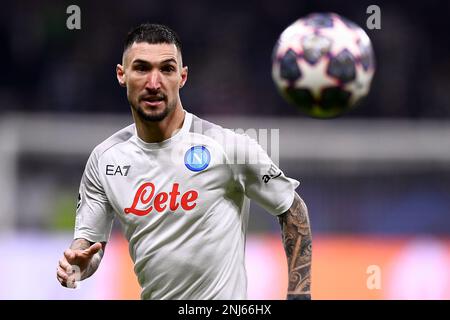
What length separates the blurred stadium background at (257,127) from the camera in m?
10.2

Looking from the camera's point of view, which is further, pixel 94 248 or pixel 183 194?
pixel 183 194

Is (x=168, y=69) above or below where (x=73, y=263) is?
above

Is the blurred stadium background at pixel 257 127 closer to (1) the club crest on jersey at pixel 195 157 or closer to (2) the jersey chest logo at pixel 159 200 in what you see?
(2) the jersey chest logo at pixel 159 200

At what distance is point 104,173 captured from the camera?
18.6ft

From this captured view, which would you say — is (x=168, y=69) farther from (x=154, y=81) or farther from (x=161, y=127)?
(x=161, y=127)

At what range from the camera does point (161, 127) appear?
5.55m

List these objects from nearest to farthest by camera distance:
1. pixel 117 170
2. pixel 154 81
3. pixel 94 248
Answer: pixel 94 248, pixel 154 81, pixel 117 170

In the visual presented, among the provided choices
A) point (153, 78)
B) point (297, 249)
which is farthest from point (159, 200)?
point (297, 249)

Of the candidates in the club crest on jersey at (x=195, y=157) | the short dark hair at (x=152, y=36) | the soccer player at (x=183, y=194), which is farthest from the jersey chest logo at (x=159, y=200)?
the short dark hair at (x=152, y=36)

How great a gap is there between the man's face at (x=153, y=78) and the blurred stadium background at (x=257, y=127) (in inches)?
179

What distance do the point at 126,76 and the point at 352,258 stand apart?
18.1 feet

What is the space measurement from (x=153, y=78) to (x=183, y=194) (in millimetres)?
709

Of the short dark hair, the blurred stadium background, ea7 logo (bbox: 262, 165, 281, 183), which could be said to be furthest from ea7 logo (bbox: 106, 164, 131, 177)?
the blurred stadium background
